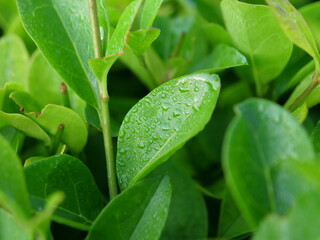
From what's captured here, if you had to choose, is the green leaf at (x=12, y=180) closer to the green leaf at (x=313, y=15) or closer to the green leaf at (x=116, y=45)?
the green leaf at (x=116, y=45)

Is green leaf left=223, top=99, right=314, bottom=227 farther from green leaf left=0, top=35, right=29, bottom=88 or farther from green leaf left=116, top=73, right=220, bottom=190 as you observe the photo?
green leaf left=0, top=35, right=29, bottom=88

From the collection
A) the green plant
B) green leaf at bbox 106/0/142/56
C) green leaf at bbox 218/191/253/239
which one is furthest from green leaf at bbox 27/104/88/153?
green leaf at bbox 218/191/253/239

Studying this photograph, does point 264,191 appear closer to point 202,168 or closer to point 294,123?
point 294,123

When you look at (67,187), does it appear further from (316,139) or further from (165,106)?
(316,139)

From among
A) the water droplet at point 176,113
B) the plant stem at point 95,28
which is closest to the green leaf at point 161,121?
the water droplet at point 176,113

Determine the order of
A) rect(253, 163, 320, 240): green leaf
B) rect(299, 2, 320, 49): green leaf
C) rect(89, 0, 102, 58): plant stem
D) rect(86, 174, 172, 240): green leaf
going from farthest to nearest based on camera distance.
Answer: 1. rect(299, 2, 320, 49): green leaf
2. rect(89, 0, 102, 58): plant stem
3. rect(86, 174, 172, 240): green leaf
4. rect(253, 163, 320, 240): green leaf

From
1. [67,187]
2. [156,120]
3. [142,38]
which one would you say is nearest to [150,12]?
[142,38]
